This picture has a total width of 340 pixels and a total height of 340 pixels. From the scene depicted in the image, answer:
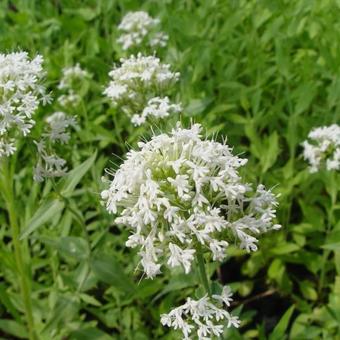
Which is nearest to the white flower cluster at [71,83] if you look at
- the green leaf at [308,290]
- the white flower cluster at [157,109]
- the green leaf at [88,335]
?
the white flower cluster at [157,109]

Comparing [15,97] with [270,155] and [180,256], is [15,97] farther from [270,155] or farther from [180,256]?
[270,155]

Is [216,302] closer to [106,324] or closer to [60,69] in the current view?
[106,324]

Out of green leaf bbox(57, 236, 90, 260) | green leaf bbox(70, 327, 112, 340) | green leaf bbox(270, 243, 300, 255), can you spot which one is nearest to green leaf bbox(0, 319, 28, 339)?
green leaf bbox(70, 327, 112, 340)

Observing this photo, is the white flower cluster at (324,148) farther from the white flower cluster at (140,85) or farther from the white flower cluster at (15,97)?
the white flower cluster at (15,97)

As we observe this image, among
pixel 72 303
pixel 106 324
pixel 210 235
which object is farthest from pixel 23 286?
pixel 210 235

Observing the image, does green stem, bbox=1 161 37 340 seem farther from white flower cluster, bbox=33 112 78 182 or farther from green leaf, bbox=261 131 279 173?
green leaf, bbox=261 131 279 173

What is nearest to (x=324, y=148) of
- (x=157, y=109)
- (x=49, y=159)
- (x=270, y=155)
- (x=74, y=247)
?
(x=270, y=155)

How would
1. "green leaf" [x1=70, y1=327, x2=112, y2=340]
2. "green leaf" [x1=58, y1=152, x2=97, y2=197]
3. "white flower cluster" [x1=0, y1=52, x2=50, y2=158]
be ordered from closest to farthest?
"white flower cluster" [x1=0, y1=52, x2=50, y2=158]
"green leaf" [x1=58, y1=152, x2=97, y2=197]
"green leaf" [x1=70, y1=327, x2=112, y2=340]
